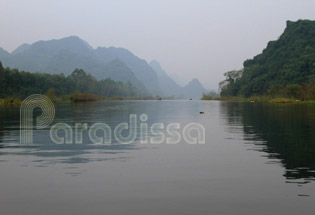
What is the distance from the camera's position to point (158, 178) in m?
13.5

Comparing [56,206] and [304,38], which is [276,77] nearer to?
[304,38]

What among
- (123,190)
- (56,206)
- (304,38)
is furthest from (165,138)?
(304,38)

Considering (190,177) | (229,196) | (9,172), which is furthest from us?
(9,172)

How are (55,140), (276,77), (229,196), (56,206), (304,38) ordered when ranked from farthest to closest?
1. (304,38)
2. (276,77)
3. (55,140)
4. (229,196)
5. (56,206)

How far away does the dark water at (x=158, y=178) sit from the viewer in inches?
397

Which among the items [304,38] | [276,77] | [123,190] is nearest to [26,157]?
[123,190]

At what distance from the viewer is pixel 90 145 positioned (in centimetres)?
2230

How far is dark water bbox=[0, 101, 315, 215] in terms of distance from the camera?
10.1 metres

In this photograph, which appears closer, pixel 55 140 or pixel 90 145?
pixel 90 145

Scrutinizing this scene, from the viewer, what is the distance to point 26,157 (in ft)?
59.6

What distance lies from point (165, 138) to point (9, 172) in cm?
1333

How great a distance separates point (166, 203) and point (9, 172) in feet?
24.9

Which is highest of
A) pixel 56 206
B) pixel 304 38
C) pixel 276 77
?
pixel 304 38

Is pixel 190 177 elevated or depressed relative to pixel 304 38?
depressed
